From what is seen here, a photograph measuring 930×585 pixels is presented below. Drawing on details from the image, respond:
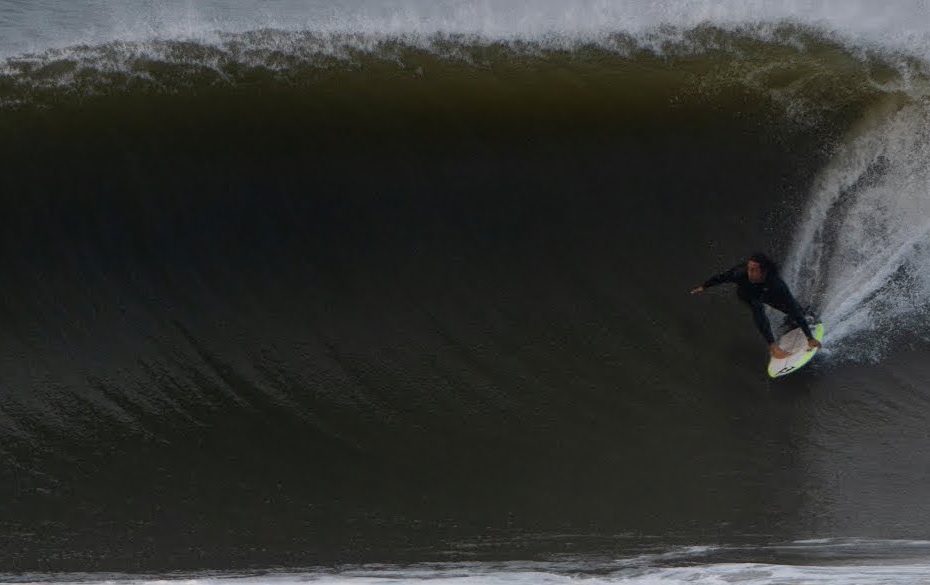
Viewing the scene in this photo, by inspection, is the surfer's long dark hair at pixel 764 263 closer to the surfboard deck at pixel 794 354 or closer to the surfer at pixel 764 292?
the surfer at pixel 764 292

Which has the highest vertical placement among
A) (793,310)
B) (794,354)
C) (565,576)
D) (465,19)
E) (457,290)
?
(465,19)

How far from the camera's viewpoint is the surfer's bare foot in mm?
7901

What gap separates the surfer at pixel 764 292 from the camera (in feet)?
24.8

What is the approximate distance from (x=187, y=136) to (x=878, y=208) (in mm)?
6225

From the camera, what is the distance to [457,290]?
8.52 meters

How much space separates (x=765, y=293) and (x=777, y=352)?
51cm

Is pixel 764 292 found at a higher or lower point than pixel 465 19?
lower

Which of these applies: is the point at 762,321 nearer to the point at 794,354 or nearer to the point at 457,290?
the point at 794,354

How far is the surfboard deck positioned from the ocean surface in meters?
0.12

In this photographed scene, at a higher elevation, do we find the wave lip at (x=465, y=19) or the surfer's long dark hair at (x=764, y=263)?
the wave lip at (x=465, y=19)

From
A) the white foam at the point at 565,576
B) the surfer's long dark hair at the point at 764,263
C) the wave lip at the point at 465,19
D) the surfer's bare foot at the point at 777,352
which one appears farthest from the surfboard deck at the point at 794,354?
the wave lip at the point at 465,19

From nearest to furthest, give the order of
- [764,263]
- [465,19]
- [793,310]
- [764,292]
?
[764,263] → [793,310] → [764,292] → [465,19]

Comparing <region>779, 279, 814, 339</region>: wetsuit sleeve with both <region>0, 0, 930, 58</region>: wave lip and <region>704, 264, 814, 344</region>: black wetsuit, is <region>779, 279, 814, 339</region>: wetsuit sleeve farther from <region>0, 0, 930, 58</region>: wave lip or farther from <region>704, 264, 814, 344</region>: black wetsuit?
<region>0, 0, 930, 58</region>: wave lip

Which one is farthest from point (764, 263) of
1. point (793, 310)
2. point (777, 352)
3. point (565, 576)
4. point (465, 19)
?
point (465, 19)
